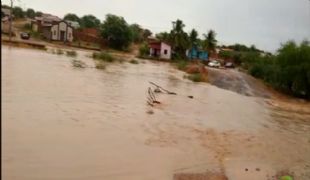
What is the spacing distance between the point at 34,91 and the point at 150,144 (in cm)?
903

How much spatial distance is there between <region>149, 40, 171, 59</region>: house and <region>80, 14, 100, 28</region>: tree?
35955 millimetres

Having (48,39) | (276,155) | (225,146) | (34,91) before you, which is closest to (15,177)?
(225,146)

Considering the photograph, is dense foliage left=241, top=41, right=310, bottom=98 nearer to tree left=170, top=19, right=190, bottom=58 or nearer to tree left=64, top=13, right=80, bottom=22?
tree left=170, top=19, right=190, bottom=58

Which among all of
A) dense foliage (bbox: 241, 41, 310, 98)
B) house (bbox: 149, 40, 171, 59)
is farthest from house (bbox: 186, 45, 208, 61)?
dense foliage (bbox: 241, 41, 310, 98)

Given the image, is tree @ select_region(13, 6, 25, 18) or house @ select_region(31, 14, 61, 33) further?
tree @ select_region(13, 6, 25, 18)

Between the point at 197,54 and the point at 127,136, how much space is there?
69.0 meters

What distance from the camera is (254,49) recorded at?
362 ft

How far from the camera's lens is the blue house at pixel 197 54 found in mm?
79219

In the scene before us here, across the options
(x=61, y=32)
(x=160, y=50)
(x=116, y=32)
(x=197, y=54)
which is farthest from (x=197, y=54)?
(x=61, y=32)

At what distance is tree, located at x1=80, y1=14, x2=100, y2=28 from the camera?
104m

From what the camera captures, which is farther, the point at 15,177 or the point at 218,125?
the point at 218,125

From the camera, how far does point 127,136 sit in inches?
583

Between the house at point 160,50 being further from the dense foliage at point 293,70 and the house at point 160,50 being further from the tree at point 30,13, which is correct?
the tree at point 30,13

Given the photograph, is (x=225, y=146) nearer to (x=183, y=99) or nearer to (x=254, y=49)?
(x=183, y=99)
